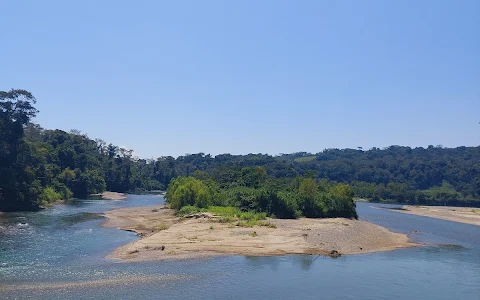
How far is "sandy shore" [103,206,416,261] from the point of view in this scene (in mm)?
44406

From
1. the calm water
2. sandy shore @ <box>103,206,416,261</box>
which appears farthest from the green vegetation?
the calm water

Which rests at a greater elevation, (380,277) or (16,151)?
(16,151)

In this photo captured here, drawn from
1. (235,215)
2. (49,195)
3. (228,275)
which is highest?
(49,195)

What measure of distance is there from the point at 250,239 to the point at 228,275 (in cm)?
1431

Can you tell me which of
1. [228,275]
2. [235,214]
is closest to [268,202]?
[235,214]

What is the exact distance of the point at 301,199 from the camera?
78312mm

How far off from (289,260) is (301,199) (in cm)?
3625

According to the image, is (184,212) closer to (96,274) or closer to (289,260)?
(289,260)

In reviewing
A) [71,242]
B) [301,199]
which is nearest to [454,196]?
[301,199]

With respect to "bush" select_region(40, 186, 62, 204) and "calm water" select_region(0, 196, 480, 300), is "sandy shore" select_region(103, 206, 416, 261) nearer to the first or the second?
"calm water" select_region(0, 196, 480, 300)

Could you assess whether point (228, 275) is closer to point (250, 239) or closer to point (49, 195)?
point (250, 239)

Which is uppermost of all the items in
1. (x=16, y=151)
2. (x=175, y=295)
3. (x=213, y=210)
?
(x=16, y=151)

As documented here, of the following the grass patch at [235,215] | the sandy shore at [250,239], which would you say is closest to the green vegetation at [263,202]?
the grass patch at [235,215]

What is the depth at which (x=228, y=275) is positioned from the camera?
3619 cm
